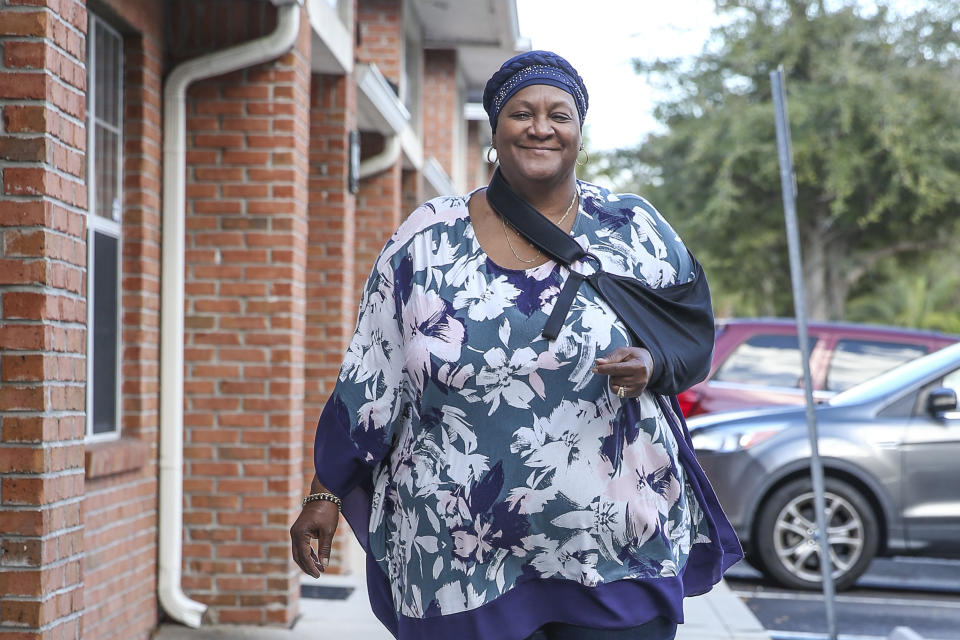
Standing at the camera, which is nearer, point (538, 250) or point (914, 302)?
point (538, 250)

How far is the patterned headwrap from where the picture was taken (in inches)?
115

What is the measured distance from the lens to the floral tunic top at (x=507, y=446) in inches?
109

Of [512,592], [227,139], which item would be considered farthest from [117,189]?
[512,592]

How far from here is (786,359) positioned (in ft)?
34.0

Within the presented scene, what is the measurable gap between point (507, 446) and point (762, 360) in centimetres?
787

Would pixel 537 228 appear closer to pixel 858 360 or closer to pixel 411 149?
pixel 858 360

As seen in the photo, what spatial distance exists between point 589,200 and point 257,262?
3.67 m

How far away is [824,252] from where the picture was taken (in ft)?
96.9

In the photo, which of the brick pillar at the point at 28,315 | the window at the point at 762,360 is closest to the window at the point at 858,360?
the window at the point at 762,360

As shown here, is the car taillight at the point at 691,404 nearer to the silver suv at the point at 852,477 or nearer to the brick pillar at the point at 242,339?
the silver suv at the point at 852,477

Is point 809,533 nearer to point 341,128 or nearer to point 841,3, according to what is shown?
point 341,128

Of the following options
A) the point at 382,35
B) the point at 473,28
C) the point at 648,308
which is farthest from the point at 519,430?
the point at 473,28

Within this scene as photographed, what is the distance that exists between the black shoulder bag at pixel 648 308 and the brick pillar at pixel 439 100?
496 inches

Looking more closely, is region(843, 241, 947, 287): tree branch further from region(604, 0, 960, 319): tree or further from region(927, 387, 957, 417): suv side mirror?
region(927, 387, 957, 417): suv side mirror
